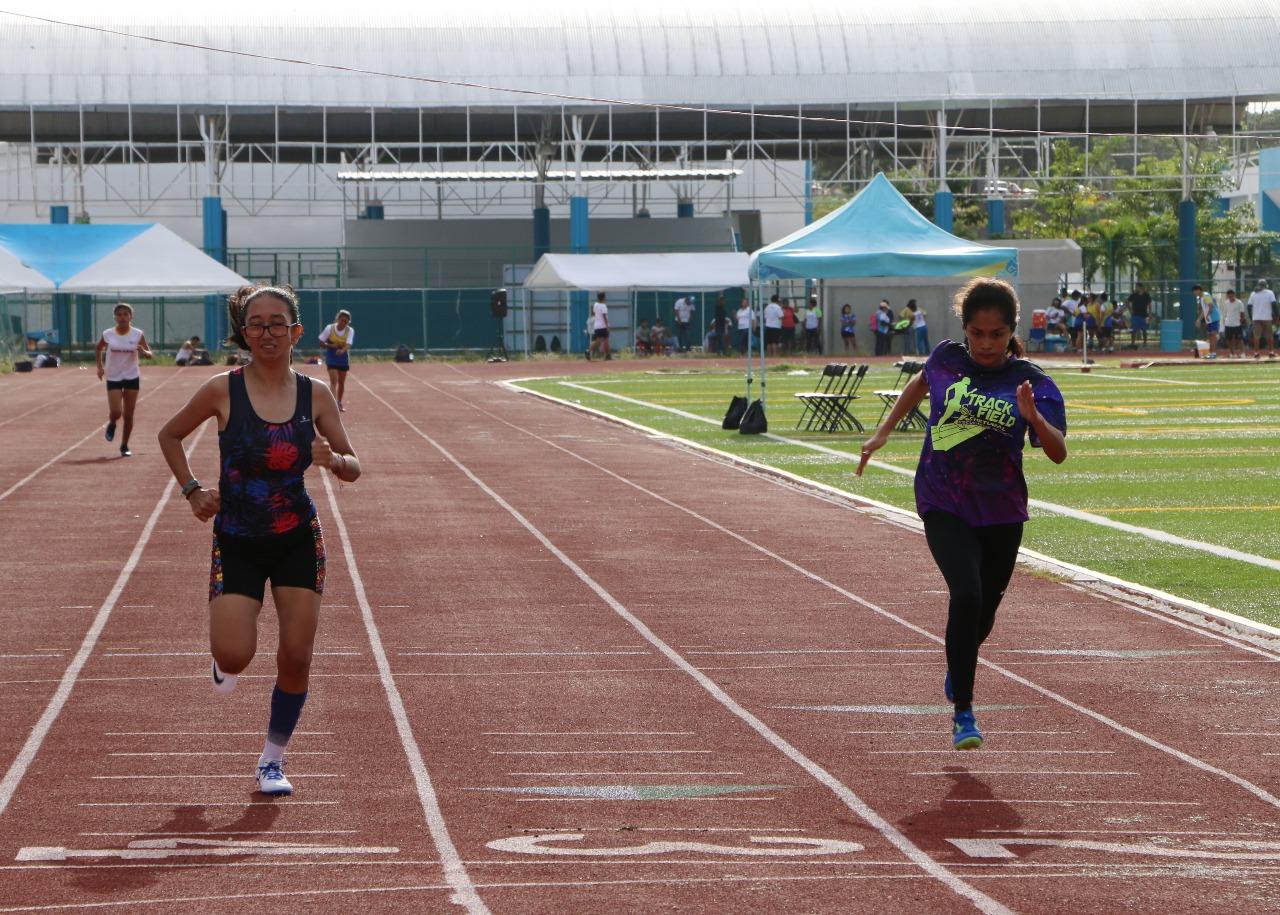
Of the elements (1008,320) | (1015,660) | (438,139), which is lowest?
Result: (1015,660)

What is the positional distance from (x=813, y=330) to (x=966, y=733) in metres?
44.1

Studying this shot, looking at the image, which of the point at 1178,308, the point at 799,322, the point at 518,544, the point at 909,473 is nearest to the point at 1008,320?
the point at 518,544

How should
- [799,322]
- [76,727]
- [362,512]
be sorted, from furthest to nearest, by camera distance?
[799,322]
[362,512]
[76,727]

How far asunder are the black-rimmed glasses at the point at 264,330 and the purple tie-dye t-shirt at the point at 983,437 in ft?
7.77

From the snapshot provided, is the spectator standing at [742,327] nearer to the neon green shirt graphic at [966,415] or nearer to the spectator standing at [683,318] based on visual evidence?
the spectator standing at [683,318]

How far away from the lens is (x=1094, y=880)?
547cm

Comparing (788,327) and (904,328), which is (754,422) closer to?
(904,328)

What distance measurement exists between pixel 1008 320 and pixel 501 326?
154ft

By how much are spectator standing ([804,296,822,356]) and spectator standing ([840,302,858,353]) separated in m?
0.63

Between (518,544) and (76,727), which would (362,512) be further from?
(76,727)

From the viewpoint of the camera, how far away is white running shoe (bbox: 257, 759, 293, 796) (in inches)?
253

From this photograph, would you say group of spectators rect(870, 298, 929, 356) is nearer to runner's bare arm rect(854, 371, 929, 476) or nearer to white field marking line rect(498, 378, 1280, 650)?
white field marking line rect(498, 378, 1280, 650)

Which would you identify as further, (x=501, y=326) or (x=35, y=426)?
(x=501, y=326)

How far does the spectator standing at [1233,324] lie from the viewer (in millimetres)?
45188
